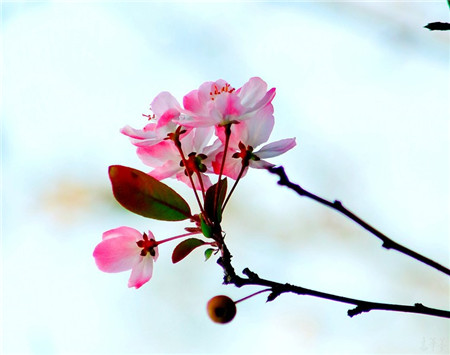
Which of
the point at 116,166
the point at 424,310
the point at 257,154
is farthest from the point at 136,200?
the point at 424,310

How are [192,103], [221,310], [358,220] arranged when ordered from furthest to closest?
[192,103] < [221,310] < [358,220]

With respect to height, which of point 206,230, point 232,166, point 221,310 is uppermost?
point 232,166

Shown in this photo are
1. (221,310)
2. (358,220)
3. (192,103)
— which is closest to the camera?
(358,220)

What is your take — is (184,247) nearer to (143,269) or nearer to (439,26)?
(143,269)

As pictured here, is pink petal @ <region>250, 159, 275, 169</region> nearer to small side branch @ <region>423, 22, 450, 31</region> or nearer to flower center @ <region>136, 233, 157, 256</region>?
flower center @ <region>136, 233, 157, 256</region>

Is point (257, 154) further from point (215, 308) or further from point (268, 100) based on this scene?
point (215, 308)

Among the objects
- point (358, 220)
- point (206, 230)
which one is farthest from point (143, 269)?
point (358, 220)

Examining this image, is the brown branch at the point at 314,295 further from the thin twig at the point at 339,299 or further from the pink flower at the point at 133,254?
the pink flower at the point at 133,254
